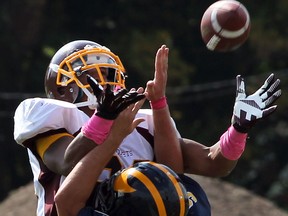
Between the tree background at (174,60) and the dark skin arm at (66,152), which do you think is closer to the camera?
the dark skin arm at (66,152)

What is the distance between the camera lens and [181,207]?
4316mm

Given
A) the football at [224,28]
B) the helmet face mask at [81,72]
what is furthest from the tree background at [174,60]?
the helmet face mask at [81,72]

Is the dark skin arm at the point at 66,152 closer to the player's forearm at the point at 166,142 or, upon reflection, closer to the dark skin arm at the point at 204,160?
the player's forearm at the point at 166,142

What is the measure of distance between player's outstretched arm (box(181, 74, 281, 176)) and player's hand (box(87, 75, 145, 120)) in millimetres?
554

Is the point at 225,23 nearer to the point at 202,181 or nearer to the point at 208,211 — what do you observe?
the point at 208,211

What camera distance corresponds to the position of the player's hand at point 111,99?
428 cm

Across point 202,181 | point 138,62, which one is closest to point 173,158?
point 202,181

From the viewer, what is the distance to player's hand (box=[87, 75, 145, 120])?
14.0ft

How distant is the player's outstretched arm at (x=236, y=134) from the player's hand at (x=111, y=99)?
554 millimetres

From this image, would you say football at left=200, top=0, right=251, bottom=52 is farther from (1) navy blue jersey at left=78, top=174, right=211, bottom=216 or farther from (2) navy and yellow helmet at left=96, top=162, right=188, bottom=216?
(2) navy and yellow helmet at left=96, top=162, right=188, bottom=216

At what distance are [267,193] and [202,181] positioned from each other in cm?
855

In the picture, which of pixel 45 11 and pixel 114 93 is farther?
pixel 45 11

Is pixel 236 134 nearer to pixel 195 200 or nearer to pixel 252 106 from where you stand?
pixel 252 106

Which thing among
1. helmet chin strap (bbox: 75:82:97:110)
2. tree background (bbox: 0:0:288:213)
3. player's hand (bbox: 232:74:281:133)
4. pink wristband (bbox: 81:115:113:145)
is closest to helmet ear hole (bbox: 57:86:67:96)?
helmet chin strap (bbox: 75:82:97:110)
